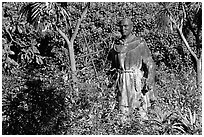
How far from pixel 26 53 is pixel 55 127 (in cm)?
144

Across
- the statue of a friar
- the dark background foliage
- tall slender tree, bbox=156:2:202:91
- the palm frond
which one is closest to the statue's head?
the statue of a friar

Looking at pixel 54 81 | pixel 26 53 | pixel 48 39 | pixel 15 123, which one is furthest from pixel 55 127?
pixel 48 39

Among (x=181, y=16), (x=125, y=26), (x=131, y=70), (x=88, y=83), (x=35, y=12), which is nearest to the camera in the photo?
(x=35, y=12)

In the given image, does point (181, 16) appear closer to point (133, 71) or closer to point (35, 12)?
point (133, 71)

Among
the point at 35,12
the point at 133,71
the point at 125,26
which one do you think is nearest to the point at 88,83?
the point at 133,71

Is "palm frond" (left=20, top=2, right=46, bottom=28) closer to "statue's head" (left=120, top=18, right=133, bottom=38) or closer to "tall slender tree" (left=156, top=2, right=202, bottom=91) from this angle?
"statue's head" (left=120, top=18, right=133, bottom=38)

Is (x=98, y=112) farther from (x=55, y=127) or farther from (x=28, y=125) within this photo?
(x=28, y=125)

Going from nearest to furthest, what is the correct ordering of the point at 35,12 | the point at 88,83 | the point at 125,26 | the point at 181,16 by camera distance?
1. the point at 35,12
2. the point at 125,26
3. the point at 88,83
4. the point at 181,16

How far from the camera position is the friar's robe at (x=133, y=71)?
6.05 metres

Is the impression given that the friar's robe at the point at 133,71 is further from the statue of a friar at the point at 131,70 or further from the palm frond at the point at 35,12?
the palm frond at the point at 35,12

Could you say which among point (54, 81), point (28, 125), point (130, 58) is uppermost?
point (130, 58)

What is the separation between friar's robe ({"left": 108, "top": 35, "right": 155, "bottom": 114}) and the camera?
605 cm

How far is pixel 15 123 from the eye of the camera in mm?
7438

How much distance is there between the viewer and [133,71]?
243 inches
